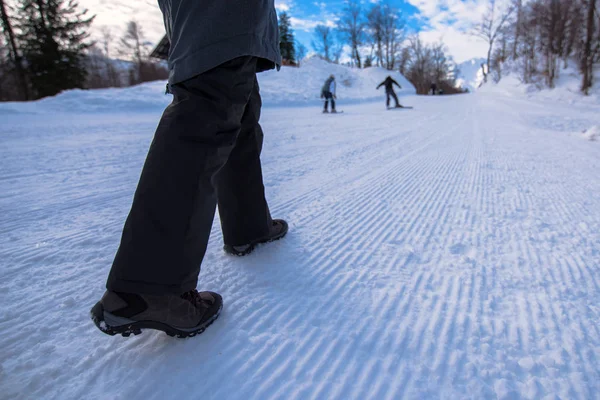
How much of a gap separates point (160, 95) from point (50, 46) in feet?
37.4

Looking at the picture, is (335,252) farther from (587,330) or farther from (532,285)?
(587,330)

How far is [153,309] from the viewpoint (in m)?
0.77

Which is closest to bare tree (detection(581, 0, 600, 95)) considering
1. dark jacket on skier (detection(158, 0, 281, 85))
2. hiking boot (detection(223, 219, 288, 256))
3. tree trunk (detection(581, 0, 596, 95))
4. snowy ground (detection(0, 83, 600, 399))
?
tree trunk (detection(581, 0, 596, 95))

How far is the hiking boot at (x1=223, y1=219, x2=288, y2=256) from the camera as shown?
1.26 metres

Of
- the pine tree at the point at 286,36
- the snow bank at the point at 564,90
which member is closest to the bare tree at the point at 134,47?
the pine tree at the point at 286,36

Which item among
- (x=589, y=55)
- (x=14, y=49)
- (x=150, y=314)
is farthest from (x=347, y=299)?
(x=14, y=49)

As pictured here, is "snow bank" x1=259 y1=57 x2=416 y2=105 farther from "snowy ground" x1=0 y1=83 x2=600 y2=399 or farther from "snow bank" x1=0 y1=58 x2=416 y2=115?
"snowy ground" x1=0 y1=83 x2=600 y2=399

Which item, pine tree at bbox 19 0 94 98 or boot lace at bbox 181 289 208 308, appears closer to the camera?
boot lace at bbox 181 289 208 308

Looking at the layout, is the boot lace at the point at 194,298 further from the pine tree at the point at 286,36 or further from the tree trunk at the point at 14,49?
the pine tree at the point at 286,36

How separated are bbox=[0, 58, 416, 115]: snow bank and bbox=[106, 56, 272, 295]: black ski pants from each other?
885 centimetres

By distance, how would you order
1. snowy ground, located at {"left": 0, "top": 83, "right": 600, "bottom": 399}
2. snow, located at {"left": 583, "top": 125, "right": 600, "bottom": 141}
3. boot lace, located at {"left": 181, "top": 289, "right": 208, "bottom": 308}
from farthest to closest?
snow, located at {"left": 583, "top": 125, "right": 600, "bottom": 141} < boot lace, located at {"left": 181, "top": 289, "right": 208, "bottom": 308} < snowy ground, located at {"left": 0, "top": 83, "right": 600, "bottom": 399}

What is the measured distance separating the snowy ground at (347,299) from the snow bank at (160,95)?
294 inches

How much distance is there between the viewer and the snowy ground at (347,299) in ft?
2.35

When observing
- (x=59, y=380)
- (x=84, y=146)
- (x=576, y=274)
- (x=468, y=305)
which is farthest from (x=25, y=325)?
(x=84, y=146)
